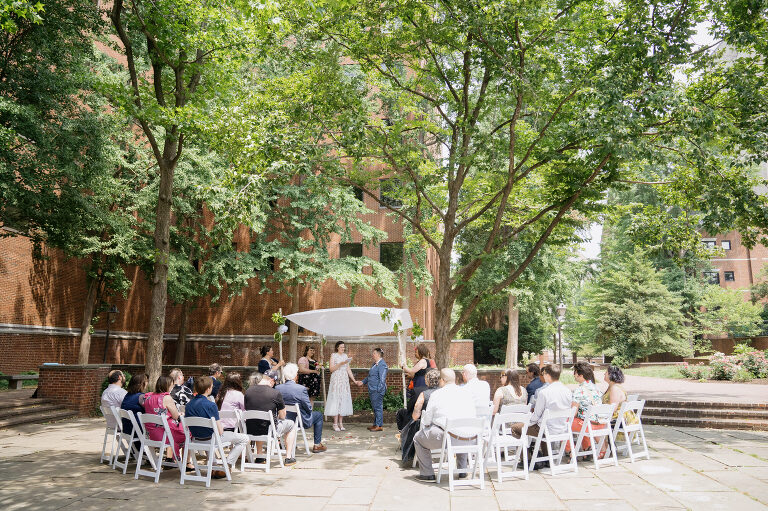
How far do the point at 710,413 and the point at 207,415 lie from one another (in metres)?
12.2

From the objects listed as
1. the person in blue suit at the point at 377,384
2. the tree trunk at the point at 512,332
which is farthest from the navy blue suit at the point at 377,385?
the tree trunk at the point at 512,332

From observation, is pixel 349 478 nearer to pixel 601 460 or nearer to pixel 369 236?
pixel 601 460

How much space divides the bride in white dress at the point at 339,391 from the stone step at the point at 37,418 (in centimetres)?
689

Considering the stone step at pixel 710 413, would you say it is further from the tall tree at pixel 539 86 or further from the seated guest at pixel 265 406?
the seated guest at pixel 265 406

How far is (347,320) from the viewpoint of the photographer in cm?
1316

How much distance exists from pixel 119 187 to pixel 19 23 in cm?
561

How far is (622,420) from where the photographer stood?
27.1 ft

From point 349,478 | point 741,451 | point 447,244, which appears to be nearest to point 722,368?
point 741,451

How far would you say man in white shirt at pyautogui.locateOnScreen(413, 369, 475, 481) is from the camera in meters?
7.00

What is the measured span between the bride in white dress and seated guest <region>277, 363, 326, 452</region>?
3109 millimetres

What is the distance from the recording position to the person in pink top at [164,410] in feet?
23.8

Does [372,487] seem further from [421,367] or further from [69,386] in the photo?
[69,386]

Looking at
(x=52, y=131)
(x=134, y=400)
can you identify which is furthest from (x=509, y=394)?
(x=52, y=131)

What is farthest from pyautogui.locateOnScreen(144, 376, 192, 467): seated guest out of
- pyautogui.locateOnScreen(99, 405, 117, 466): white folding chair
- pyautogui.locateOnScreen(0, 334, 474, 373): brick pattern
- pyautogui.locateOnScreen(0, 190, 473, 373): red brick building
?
pyautogui.locateOnScreen(0, 334, 474, 373): brick pattern
